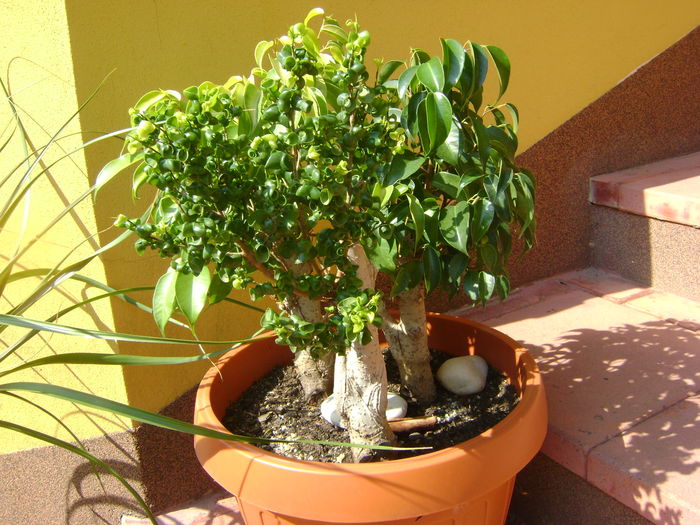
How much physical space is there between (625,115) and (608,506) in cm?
120

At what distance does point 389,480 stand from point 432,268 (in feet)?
1.13

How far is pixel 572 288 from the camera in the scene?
6.79ft

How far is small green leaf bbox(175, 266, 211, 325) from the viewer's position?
0.99 metres

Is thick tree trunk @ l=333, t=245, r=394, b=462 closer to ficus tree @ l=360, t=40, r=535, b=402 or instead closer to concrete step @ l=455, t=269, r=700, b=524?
ficus tree @ l=360, t=40, r=535, b=402

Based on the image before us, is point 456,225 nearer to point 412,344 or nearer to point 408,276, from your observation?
point 408,276

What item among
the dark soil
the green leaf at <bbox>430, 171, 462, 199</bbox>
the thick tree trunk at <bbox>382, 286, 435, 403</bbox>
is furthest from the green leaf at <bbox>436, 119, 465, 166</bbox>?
the dark soil

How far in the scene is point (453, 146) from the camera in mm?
1051

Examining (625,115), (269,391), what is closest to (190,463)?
(269,391)

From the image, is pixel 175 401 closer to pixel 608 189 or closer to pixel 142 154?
pixel 142 154

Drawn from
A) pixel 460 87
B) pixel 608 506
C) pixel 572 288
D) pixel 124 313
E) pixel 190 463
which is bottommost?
pixel 608 506

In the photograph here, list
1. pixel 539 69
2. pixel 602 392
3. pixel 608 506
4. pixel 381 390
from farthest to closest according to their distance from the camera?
pixel 539 69 < pixel 602 392 < pixel 608 506 < pixel 381 390

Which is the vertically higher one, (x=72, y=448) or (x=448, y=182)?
(x=448, y=182)

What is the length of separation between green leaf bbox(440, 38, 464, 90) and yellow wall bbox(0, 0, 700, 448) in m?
0.59

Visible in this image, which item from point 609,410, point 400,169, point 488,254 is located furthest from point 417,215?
point 609,410
